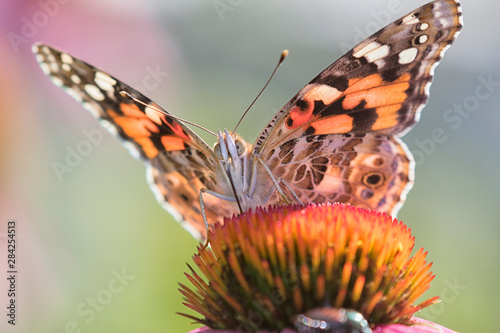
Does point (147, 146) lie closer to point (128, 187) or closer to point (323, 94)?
point (323, 94)

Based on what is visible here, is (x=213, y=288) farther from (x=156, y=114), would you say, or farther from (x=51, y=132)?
(x=51, y=132)

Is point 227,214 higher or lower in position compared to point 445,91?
lower

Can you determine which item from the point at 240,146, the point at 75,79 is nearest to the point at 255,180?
the point at 240,146

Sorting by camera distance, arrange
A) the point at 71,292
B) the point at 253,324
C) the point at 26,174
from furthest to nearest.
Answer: the point at 26,174
the point at 71,292
the point at 253,324

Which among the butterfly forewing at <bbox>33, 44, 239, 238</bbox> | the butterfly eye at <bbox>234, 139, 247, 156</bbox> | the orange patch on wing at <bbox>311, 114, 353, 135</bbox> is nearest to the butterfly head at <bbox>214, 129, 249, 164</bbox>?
the butterfly eye at <bbox>234, 139, 247, 156</bbox>

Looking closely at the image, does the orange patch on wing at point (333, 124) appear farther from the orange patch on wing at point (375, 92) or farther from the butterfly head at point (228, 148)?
the butterfly head at point (228, 148)

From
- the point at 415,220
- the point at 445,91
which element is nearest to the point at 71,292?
the point at 415,220
